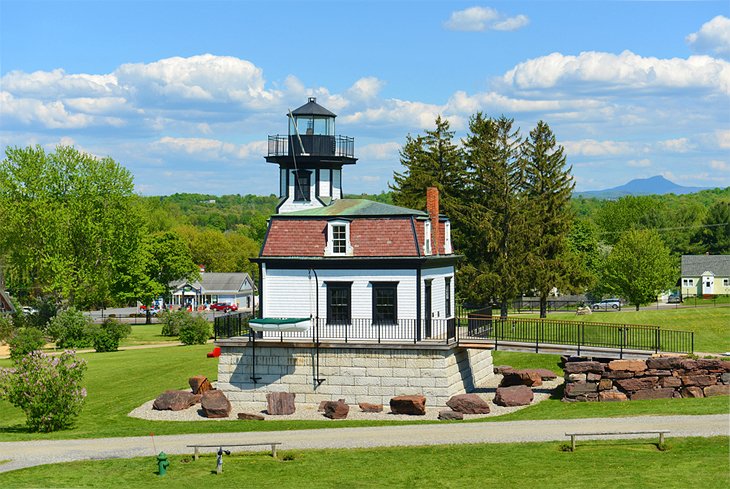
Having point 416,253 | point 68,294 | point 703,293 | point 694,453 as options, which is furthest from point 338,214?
point 703,293

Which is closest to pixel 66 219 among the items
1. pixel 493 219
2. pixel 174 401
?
pixel 493 219

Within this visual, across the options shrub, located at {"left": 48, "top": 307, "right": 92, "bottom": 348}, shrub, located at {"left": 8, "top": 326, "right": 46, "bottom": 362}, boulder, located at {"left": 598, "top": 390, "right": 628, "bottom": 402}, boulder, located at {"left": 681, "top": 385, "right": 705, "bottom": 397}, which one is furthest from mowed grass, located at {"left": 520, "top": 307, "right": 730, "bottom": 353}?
shrub, located at {"left": 8, "top": 326, "right": 46, "bottom": 362}

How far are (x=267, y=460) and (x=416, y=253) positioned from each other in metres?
13.0

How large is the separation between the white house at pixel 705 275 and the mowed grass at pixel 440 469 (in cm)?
9019

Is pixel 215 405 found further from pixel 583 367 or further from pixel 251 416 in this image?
pixel 583 367

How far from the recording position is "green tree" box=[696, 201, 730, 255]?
127938 mm

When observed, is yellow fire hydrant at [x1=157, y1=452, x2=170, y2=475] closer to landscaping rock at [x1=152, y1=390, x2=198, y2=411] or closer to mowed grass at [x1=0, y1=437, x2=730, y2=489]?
mowed grass at [x1=0, y1=437, x2=730, y2=489]

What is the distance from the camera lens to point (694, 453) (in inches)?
984

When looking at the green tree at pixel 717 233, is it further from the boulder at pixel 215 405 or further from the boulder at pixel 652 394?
the boulder at pixel 215 405

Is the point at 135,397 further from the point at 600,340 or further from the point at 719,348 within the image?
the point at 719,348

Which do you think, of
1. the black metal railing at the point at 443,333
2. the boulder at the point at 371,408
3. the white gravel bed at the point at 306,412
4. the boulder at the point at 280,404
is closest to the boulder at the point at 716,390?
the black metal railing at the point at 443,333

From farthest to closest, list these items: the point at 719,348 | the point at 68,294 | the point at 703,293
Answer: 1. the point at 703,293
2. the point at 68,294
3. the point at 719,348

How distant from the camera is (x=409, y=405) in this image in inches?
1377

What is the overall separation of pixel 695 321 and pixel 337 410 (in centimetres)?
3332
